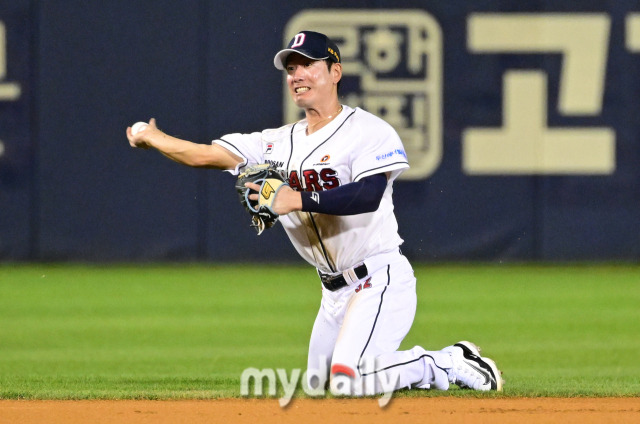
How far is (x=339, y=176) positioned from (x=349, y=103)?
6.89m

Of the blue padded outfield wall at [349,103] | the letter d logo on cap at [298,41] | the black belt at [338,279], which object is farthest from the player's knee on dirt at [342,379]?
the blue padded outfield wall at [349,103]

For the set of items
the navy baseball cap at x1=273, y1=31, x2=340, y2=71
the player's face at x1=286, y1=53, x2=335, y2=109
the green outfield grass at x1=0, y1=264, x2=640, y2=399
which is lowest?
the green outfield grass at x1=0, y1=264, x2=640, y2=399

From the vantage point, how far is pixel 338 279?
5668mm

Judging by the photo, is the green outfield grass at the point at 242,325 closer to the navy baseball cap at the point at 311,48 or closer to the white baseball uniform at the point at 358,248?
the white baseball uniform at the point at 358,248

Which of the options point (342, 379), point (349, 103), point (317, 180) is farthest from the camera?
point (349, 103)

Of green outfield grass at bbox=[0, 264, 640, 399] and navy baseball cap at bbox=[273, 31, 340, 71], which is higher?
navy baseball cap at bbox=[273, 31, 340, 71]

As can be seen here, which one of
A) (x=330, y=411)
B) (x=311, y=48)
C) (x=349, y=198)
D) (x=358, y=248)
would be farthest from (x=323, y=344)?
(x=311, y=48)

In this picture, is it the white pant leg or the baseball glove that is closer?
the baseball glove

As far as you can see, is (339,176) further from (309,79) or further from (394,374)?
(394,374)

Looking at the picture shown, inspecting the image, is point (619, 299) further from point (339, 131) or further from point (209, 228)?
point (339, 131)

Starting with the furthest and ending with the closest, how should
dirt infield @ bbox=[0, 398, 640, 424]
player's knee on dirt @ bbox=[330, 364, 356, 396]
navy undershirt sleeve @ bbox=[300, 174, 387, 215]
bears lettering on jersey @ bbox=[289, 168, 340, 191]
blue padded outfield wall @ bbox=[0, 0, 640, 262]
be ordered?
blue padded outfield wall @ bbox=[0, 0, 640, 262] → bears lettering on jersey @ bbox=[289, 168, 340, 191] → player's knee on dirt @ bbox=[330, 364, 356, 396] → navy undershirt sleeve @ bbox=[300, 174, 387, 215] → dirt infield @ bbox=[0, 398, 640, 424]

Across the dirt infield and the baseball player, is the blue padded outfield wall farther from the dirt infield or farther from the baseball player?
the dirt infield

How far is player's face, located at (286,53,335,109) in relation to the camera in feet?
18.3

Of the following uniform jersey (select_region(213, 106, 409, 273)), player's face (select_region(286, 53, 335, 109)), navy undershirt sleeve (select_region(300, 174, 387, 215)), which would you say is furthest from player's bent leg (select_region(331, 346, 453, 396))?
player's face (select_region(286, 53, 335, 109))
